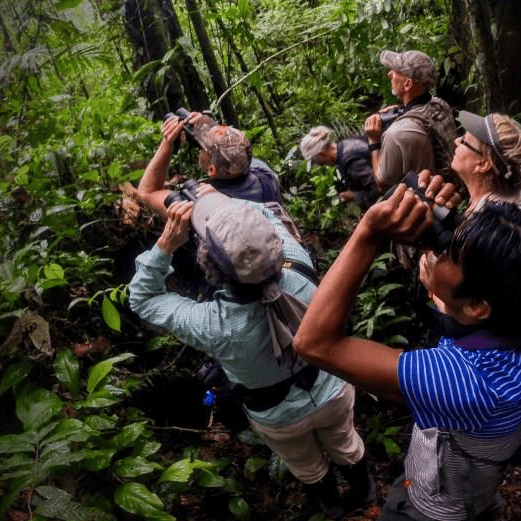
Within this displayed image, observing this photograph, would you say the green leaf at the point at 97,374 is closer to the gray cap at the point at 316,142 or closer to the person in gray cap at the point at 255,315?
the person in gray cap at the point at 255,315

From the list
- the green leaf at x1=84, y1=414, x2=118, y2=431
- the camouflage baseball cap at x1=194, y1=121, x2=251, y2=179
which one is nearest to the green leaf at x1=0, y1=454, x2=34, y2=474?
the green leaf at x1=84, y1=414, x2=118, y2=431

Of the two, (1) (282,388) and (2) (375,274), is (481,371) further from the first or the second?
(2) (375,274)

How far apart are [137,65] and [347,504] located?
13.3 ft

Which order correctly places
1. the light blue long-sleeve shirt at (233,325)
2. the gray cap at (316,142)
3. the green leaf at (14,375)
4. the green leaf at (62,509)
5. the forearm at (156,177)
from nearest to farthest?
the green leaf at (62,509) < the light blue long-sleeve shirt at (233,325) < the green leaf at (14,375) < the forearm at (156,177) < the gray cap at (316,142)

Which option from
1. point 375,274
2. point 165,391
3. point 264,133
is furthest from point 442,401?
point 264,133

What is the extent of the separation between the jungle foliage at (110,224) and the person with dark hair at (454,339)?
1.17 metres

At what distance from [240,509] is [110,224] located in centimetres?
220

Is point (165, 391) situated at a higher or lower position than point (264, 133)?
lower

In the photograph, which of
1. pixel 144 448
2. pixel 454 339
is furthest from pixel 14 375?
pixel 454 339

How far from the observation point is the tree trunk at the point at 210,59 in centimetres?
458

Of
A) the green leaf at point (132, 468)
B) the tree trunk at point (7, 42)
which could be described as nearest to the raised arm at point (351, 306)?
the green leaf at point (132, 468)

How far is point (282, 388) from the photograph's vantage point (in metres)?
2.59

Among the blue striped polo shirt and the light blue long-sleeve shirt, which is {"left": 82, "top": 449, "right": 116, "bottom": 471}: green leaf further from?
the blue striped polo shirt

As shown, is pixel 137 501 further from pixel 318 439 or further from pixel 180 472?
pixel 318 439
